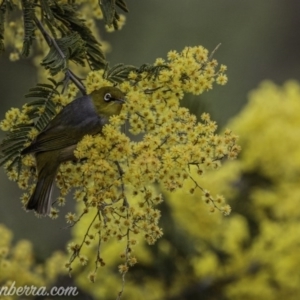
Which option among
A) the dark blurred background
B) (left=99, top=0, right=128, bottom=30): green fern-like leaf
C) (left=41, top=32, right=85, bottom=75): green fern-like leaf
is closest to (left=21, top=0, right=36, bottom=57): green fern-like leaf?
(left=41, top=32, right=85, bottom=75): green fern-like leaf

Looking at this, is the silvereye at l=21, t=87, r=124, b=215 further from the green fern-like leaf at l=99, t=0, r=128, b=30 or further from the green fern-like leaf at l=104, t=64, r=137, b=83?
the green fern-like leaf at l=99, t=0, r=128, b=30

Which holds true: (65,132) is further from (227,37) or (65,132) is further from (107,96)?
(227,37)

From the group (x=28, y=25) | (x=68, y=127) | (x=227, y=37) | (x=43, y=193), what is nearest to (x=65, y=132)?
(x=68, y=127)

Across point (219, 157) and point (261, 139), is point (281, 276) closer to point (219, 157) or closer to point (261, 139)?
point (261, 139)

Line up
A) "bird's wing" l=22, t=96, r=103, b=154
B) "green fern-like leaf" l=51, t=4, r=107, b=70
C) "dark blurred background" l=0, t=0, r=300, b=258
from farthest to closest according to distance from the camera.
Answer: "dark blurred background" l=0, t=0, r=300, b=258 < "green fern-like leaf" l=51, t=4, r=107, b=70 < "bird's wing" l=22, t=96, r=103, b=154

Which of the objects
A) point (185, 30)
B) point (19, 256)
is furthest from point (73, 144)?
point (185, 30)

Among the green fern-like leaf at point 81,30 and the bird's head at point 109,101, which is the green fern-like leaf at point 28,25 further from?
the bird's head at point 109,101
